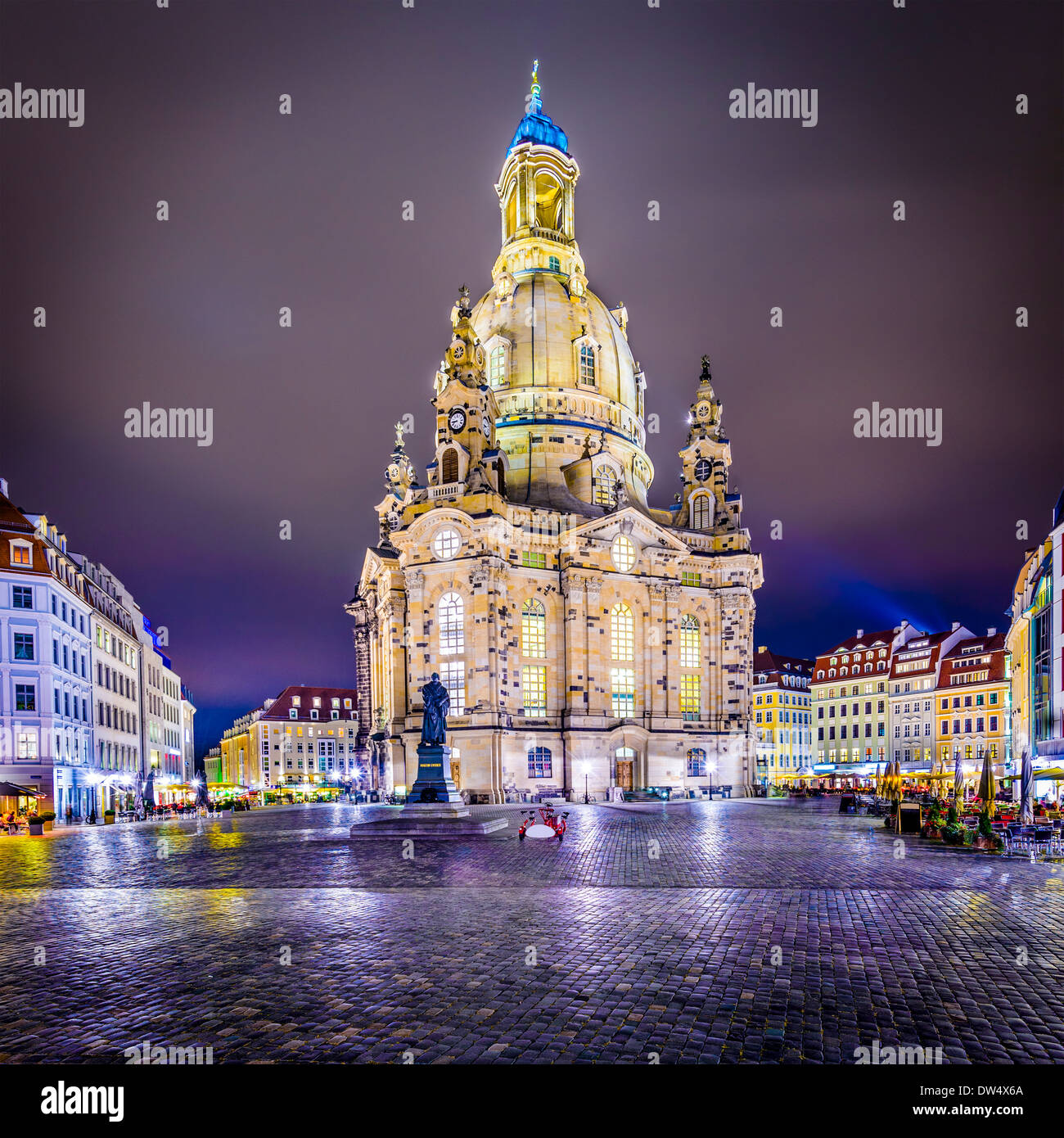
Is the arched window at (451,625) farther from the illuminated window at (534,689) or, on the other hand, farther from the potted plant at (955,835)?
the potted plant at (955,835)

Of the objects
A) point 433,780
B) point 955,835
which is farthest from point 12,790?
point 955,835

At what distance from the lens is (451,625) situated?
224ft

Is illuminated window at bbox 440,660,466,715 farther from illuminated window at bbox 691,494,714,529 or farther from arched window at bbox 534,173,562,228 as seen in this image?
arched window at bbox 534,173,562,228

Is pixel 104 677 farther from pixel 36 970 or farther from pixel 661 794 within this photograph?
pixel 36 970

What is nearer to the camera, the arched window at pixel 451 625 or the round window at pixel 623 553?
the arched window at pixel 451 625

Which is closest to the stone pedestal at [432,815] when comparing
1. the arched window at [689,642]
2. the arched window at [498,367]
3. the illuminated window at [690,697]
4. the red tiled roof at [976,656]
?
the illuminated window at [690,697]

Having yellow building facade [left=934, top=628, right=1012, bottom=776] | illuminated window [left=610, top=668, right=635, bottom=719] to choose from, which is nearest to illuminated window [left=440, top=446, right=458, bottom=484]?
illuminated window [left=610, top=668, right=635, bottom=719]

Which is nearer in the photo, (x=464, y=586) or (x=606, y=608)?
(x=464, y=586)

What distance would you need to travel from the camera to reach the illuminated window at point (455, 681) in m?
66.7

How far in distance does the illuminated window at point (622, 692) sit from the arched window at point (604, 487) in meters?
14.3

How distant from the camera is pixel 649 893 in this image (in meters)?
16.9

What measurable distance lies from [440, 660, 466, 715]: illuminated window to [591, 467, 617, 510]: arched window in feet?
64.5
